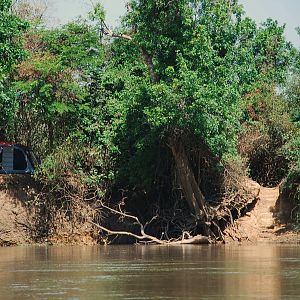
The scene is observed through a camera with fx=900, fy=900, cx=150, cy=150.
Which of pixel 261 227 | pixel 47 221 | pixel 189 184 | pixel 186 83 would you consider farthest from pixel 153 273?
pixel 47 221

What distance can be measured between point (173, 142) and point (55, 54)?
7612mm

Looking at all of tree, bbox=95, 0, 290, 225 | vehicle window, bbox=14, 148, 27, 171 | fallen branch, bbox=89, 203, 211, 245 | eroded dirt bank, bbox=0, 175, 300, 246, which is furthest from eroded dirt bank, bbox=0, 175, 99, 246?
tree, bbox=95, 0, 290, 225

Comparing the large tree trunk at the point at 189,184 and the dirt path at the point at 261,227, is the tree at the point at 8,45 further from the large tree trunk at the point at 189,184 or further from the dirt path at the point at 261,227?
the dirt path at the point at 261,227

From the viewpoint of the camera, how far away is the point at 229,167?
33062mm

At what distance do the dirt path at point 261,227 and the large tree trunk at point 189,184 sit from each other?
1.44m

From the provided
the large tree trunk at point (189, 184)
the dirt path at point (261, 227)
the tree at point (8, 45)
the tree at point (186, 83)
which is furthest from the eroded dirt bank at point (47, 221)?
the tree at point (8, 45)

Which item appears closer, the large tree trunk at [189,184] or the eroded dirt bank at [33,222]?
the large tree trunk at [189,184]

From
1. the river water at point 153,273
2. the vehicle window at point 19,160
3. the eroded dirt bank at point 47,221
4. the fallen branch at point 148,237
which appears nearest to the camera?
the river water at point 153,273

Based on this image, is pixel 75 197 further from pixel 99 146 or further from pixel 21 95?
pixel 21 95

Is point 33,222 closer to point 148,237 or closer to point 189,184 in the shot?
point 148,237

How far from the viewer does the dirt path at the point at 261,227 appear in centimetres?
3259

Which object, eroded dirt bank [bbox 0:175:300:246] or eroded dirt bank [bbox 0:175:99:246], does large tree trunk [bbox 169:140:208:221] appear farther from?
eroded dirt bank [bbox 0:175:99:246]

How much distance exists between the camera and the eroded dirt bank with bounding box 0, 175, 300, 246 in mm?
33156

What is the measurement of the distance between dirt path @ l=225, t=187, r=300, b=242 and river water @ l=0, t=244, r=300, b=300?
3519 millimetres
